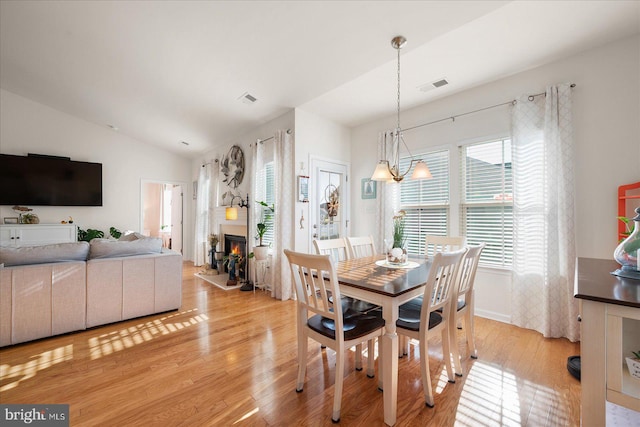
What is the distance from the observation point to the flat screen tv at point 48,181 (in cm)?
493

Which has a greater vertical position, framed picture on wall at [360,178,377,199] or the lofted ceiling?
the lofted ceiling

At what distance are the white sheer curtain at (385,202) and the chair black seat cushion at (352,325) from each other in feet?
6.98

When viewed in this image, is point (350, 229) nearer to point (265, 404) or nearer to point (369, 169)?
point (369, 169)

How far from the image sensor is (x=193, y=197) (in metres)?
7.21

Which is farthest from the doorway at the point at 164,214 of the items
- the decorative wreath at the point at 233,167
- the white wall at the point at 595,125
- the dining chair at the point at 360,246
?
the white wall at the point at 595,125

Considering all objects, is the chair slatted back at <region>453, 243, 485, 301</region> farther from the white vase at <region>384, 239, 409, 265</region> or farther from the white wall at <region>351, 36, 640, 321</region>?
the white wall at <region>351, 36, 640, 321</region>

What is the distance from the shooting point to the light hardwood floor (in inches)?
65.5

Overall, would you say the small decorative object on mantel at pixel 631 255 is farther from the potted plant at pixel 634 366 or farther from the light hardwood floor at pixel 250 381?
the light hardwood floor at pixel 250 381

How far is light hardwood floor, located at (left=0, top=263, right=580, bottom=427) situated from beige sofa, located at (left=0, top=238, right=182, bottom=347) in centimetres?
17

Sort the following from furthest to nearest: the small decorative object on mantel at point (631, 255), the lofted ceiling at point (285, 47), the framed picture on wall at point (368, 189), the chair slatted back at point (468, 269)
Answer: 1. the framed picture on wall at point (368, 189)
2. the lofted ceiling at point (285, 47)
3. the chair slatted back at point (468, 269)
4. the small decorative object on mantel at point (631, 255)

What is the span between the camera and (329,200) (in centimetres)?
439

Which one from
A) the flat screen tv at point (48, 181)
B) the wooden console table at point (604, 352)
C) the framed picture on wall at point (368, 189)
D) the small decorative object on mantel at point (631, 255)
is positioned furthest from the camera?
the flat screen tv at point (48, 181)

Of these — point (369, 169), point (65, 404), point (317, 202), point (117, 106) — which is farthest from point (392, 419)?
point (117, 106)

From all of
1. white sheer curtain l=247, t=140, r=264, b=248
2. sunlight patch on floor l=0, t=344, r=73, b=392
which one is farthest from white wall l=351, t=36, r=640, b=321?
sunlight patch on floor l=0, t=344, r=73, b=392
